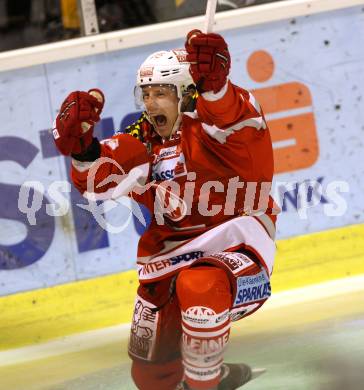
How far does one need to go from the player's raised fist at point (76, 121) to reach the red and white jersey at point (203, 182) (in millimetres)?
122

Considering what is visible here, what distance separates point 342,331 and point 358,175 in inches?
43.9

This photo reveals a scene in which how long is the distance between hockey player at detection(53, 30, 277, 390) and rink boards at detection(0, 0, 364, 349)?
1.25 m

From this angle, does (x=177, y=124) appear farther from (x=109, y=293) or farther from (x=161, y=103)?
(x=109, y=293)

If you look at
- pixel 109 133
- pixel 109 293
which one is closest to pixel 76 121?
pixel 109 133

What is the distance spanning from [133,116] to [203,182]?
5.08ft

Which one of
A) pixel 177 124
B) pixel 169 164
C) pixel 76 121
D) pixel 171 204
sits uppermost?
pixel 76 121

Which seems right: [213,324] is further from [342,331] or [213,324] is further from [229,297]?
[342,331]

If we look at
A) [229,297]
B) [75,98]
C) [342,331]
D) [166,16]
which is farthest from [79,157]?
[166,16]

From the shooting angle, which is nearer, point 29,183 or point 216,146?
point 216,146

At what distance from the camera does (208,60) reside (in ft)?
10.5

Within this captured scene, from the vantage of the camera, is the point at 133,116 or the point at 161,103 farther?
the point at 133,116

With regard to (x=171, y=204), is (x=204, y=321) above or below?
below

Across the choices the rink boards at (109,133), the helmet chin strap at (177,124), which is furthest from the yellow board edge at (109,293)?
the helmet chin strap at (177,124)

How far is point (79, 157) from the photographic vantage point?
11.2 feet
